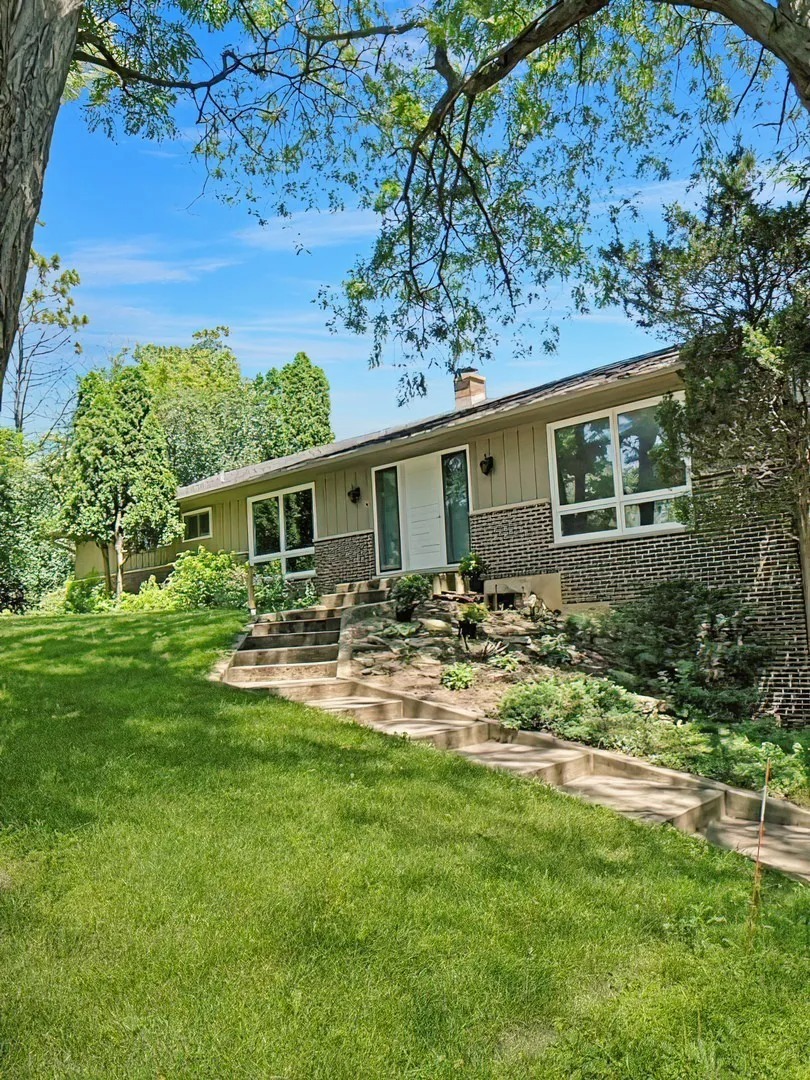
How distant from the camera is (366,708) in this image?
7059 millimetres

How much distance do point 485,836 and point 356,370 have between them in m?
7.51

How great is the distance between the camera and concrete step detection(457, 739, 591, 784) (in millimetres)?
5543

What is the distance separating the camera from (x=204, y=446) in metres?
29.1

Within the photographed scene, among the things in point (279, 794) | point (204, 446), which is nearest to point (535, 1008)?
point (279, 794)

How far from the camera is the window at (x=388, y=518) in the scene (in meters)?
15.0

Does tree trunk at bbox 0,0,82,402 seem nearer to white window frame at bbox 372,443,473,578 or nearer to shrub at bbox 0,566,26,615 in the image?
white window frame at bbox 372,443,473,578

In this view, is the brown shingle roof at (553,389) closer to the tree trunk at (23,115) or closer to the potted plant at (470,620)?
the potted plant at (470,620)

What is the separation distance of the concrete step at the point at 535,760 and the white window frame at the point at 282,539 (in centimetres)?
1056

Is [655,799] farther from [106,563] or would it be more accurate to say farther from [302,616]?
[106,563]

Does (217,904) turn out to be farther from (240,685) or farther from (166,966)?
(240,685)

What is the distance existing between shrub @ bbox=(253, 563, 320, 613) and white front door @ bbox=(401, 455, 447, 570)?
2.15 m

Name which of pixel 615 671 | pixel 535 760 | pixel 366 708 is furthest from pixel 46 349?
pixel 535 760

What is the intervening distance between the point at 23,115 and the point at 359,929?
9.83 feet

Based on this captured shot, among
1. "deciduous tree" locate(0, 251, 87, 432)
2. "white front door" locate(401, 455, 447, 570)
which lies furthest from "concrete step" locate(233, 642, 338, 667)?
"deciduous tree" locate(0, 251, 87, 432)
